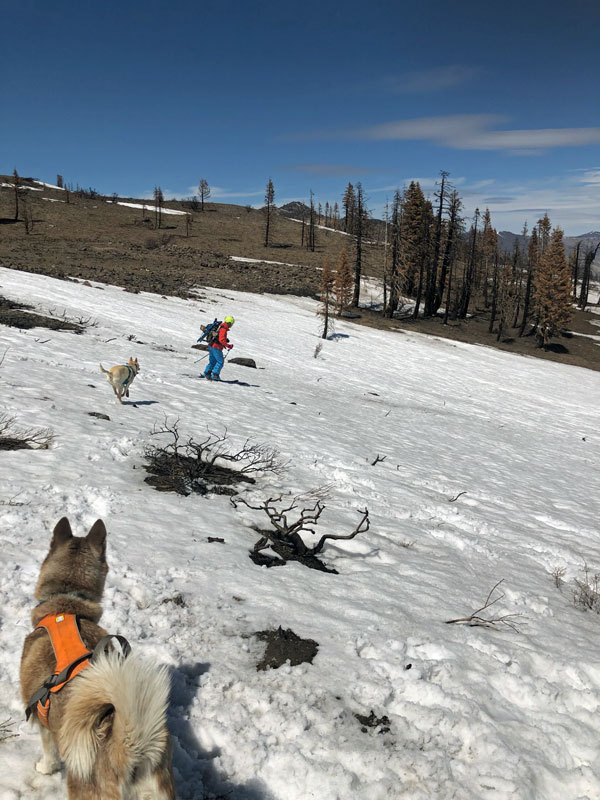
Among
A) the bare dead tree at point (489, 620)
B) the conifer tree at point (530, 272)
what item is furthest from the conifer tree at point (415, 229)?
the bare dead tree at point (489, 620)

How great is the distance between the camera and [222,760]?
262 cm

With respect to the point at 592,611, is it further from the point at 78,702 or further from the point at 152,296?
the point at 152,296

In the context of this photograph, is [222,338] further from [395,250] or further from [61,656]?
[395,250]

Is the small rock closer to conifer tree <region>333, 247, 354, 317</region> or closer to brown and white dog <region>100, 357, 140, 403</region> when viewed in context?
brown and white dog <region>100, 357, 140, 403</region>

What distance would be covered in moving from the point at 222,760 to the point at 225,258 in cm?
6418

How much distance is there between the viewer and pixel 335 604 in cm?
418

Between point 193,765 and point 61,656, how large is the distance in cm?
96

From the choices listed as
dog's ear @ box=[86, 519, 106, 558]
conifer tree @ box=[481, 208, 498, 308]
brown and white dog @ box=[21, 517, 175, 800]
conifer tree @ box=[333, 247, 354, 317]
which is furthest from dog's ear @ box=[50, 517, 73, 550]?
conifer tree @ box=[481, 208, 498, 308]

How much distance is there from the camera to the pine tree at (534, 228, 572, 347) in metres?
51.6

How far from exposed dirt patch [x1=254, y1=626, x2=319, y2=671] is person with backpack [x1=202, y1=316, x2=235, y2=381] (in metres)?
12.0

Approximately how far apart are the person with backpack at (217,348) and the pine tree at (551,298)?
46.8 metres

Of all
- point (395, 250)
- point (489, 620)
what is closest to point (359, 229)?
point (395, 250)

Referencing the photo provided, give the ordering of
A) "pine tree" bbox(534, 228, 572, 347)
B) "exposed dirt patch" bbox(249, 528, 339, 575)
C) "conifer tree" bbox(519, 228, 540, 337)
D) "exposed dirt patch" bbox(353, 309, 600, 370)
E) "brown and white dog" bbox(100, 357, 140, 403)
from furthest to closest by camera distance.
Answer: "conifer tree" bbox(519, 228, 540, 337) → "pine tree" bbox(534, 228, 572, 347) → "exposed dirt patch" bbox(353, 309, 600, 370) → "brown and white dog" bbox(100, 357, 140, 403) → "exposed dirt patch" bbox(249, 528, 339, 575)

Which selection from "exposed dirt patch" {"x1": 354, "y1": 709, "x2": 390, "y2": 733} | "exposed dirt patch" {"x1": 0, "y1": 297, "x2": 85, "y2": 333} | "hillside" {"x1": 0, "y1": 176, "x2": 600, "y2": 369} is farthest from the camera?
"hillside" {"x1": 0, "y1": 176, "x2": 600, "y2": 369}
